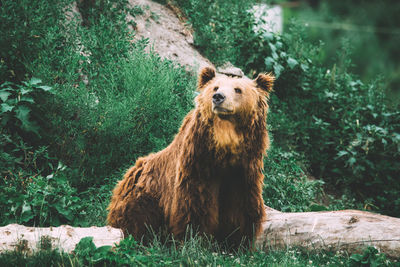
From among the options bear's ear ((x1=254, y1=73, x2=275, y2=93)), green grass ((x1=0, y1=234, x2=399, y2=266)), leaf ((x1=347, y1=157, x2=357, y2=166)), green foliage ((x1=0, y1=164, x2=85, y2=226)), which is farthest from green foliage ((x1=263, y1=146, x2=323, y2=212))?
green foliage ((x1=0, y1=164, x2=85, y2=226))

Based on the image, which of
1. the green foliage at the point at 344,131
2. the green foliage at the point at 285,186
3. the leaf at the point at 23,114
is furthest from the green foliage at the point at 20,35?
the green foliage at the point at 344,131

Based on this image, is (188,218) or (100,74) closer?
(188,218)

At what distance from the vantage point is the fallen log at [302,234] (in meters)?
3.30

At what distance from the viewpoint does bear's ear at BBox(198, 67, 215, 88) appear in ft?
13.8

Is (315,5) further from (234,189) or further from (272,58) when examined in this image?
(272,58)

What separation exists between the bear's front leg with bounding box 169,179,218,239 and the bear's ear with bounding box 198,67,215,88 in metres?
1.06

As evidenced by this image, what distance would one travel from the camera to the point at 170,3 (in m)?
8.24

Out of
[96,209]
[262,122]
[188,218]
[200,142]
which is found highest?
[262,122]

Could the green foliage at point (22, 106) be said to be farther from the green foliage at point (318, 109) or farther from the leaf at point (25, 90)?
the green foliage at point (318, 109)

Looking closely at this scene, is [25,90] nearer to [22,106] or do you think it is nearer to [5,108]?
[22,106]

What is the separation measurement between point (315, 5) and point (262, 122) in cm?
281

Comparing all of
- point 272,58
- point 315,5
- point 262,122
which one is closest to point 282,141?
point 272,58

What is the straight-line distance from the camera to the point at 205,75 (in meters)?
4.21

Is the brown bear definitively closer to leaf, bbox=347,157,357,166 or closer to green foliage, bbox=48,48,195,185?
green foliage, bbox=48,48,195,185
